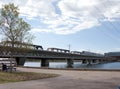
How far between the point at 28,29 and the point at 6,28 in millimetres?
3121

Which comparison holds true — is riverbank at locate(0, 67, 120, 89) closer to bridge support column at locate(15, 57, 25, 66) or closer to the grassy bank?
the grassy bank

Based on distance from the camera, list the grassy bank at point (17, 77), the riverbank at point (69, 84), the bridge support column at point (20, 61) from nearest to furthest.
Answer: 1. the riverbank at point (69, 84)
2. the grassy bank at point (17, 77)
3. the bridge support column at point (20, 61)

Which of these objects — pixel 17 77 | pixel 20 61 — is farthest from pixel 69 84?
pixel 20 61

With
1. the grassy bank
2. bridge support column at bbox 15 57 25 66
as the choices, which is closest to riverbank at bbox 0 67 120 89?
the grassy bank

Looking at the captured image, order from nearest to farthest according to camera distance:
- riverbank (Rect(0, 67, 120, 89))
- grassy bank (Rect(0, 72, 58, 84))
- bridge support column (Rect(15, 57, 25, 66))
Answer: riverbank (Rect(0, 67, 120, 89)) < grassy bank (Rect(0, 72, 58, 84)) < bridge support column (Rect(15, 57, 25, 66))

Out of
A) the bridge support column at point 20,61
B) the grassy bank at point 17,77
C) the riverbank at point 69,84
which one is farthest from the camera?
the bridge support column at point 20,61

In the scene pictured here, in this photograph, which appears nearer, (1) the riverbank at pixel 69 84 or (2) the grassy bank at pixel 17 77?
(1) the riverbank at pixel 69 84

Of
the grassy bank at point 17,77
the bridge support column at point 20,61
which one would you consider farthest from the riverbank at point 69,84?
the bridge support column at point 20,61

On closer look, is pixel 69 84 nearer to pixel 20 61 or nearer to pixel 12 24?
pixel 12 24

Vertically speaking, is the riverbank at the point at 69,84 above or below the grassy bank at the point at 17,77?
below

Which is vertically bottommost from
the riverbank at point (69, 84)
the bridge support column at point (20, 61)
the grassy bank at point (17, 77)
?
the riverbank at point (69, 84)

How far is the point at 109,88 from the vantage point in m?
18.9

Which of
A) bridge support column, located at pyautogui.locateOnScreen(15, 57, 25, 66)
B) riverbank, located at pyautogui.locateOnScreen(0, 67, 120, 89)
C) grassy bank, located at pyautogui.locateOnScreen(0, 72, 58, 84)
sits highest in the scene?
bridge support column, located at pyautogui.locateOnScreen(15, 57, 25, 66)

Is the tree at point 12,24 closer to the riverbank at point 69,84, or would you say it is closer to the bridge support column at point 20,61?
the riverbank at point 69,84
